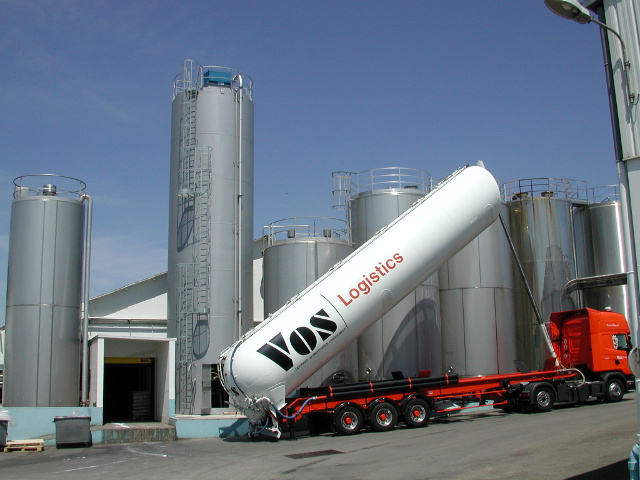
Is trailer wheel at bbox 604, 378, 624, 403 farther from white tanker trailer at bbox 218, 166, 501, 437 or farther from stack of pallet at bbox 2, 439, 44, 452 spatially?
stack of pallet at bbox 2, 439, 44, 452

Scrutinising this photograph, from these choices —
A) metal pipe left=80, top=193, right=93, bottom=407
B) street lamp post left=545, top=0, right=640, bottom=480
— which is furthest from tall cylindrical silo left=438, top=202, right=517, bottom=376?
street lamp post left=545, top=0, right=640, bottom=480

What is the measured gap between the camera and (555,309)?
94.5 feet

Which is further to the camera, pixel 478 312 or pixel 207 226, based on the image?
pixel 478 312

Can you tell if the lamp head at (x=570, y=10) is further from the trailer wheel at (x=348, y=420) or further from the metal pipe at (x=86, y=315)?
the metal pipe at (x=86, y=315)

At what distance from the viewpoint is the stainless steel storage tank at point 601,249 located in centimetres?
3094

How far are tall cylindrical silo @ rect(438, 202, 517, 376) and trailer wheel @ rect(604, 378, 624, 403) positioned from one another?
4070mm

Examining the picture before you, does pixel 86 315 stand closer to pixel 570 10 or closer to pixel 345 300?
pixel 345 300

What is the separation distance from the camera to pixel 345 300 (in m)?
19.3

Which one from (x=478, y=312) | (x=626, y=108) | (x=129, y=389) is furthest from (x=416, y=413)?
(x=129, y=389)

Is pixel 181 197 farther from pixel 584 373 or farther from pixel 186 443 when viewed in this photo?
pixel 584 373

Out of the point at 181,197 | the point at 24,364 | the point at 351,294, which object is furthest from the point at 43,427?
the point at 351,294

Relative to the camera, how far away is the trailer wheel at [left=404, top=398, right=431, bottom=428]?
19969mm

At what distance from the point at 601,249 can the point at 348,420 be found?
19.0 meters

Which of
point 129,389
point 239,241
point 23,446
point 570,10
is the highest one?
point 239,241
